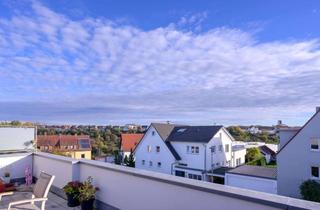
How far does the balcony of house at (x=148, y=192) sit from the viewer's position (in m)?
2.43

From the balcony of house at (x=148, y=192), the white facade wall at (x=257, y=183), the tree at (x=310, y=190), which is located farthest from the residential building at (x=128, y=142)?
the balcony of house at (x=148, y=192)

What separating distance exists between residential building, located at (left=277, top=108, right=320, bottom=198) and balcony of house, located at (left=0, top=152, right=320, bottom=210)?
18165 millimetres

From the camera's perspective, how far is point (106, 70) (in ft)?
46.8

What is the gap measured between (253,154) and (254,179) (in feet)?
38.7

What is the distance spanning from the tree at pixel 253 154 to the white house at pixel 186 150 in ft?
8.03

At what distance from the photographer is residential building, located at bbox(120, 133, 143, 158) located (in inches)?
1393

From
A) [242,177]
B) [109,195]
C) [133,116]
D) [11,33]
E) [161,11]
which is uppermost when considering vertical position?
[161,11]

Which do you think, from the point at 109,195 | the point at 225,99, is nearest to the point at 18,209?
the point at 109,195

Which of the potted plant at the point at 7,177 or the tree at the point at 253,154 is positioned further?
the tree at the point at 253,154

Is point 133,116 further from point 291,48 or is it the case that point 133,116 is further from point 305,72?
→ point 291,48

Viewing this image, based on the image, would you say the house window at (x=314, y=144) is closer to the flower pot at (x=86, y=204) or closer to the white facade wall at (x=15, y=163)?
the white facade wall at (x=15, y=163)

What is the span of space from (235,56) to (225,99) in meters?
18.2

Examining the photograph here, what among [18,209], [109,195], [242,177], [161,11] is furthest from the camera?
[242,177]

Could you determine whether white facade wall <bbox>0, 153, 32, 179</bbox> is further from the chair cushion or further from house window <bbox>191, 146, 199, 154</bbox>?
house window <bbox>191, 146, 199, 154</bbox>
